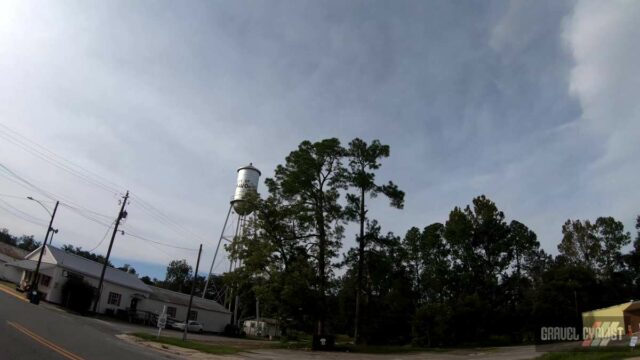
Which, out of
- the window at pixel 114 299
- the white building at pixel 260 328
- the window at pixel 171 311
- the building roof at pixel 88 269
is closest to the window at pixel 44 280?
the building roof at pixel 88 269

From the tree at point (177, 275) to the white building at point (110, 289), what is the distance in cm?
5149

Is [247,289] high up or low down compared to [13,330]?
up

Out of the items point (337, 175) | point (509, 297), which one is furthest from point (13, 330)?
point (509, 297)

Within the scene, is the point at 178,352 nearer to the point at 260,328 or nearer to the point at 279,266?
the point at 279,266

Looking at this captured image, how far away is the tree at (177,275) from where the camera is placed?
105 metres

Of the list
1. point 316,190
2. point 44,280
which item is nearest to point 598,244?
point 316,190

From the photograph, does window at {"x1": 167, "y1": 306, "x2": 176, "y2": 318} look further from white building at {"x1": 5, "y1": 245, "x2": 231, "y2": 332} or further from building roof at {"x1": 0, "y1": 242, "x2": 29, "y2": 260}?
building roof at {"x1": 0, "y1": 242, "x2": 29, "y2": 260}

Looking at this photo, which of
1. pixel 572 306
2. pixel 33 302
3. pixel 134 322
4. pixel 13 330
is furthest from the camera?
pixel 572 306

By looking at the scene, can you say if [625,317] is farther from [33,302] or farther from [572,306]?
[33,302]

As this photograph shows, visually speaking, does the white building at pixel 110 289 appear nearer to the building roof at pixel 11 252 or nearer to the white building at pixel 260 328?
the white building at pixel 260 328

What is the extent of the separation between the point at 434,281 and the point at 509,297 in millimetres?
12031

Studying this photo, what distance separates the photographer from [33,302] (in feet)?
119

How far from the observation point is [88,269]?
1864 inches
